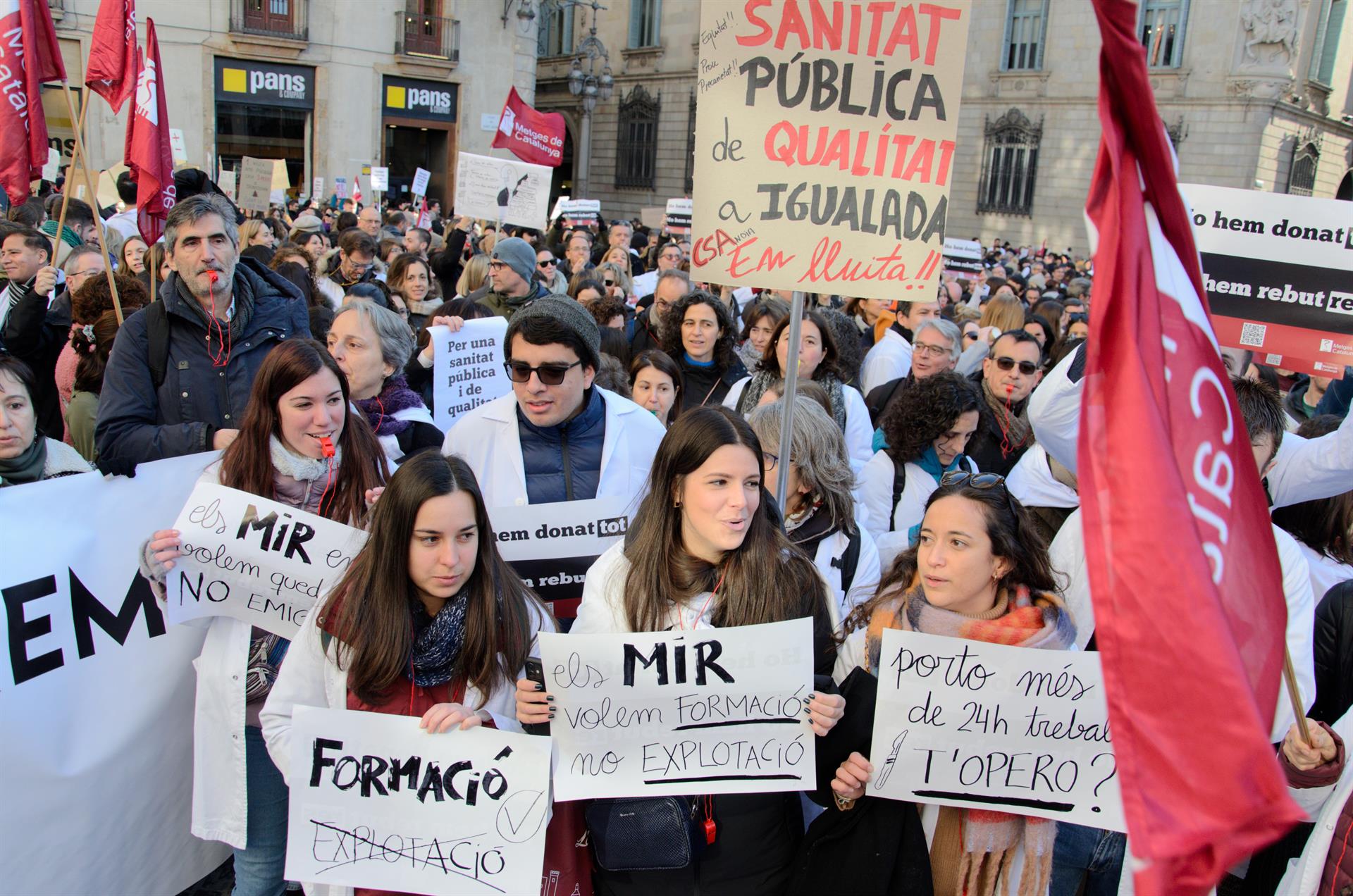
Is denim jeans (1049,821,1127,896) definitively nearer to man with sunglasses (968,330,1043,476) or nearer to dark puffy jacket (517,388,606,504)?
dark puffy jacket (517,388,606,504)

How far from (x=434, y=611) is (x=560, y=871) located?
0.70m

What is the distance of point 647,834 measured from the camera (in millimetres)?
2260

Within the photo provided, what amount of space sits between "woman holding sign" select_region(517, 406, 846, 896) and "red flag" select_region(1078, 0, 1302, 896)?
102 cm

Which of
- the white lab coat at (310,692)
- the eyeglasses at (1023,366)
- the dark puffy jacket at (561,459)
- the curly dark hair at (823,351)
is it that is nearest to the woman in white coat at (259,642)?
the white lab coat at (310,692)

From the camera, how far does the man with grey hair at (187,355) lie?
330 centimetres

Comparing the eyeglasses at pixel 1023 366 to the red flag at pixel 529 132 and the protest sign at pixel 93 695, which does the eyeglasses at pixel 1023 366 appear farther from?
the red flag at pixel 529 132

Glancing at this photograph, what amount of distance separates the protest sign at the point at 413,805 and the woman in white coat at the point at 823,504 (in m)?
1.16

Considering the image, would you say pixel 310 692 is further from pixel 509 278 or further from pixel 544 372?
pixel 509 278

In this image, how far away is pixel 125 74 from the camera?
5.27 m

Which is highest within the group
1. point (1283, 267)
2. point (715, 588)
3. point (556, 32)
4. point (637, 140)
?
point (556, 32)

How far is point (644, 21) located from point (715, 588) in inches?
1567

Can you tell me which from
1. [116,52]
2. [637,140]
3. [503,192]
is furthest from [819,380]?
[637,140]

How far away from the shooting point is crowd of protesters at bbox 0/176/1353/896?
2.36 meters

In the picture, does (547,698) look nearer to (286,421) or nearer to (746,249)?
(286,421)
